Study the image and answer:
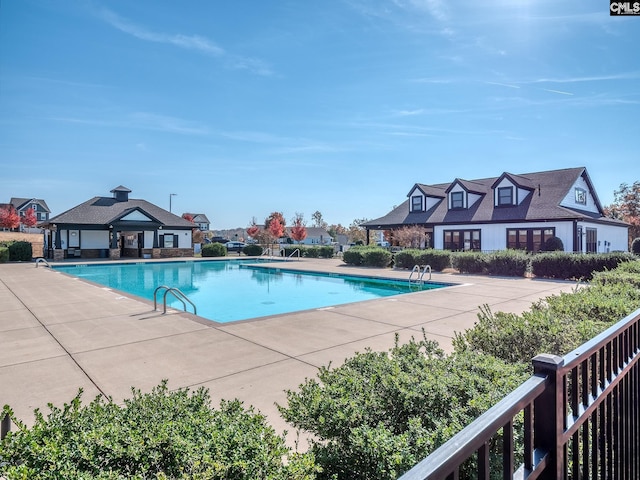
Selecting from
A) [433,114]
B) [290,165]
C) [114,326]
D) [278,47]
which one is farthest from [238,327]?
[290,165]

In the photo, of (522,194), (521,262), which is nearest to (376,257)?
(521,262)

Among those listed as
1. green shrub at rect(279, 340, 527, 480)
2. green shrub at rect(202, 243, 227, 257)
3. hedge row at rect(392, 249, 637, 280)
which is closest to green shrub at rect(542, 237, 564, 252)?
hedge row at rect(392, 249, 637, 280)

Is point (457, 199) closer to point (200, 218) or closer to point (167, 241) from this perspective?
point (167, 241)

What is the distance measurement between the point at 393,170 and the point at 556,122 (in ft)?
58.2

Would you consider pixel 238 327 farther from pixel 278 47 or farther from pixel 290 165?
pixel 290 165

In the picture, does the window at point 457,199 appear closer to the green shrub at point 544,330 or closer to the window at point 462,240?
the window at point 462,240

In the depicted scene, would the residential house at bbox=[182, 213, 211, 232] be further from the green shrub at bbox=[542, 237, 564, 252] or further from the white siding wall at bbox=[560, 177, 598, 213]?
the green shrub at bbox=[542, 237, 564, 252]

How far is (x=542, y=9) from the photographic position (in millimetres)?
8953

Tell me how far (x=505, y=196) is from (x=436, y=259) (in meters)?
9.88

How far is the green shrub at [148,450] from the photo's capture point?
1627 millimetres

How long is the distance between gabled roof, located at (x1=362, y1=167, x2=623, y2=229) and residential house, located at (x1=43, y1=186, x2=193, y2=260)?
21114 millimetres

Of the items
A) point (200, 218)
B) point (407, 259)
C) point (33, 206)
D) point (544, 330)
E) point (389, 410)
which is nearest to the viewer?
point (389, 410)

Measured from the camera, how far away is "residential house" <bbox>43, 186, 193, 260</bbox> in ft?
97.2

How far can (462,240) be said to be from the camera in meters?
27.5
